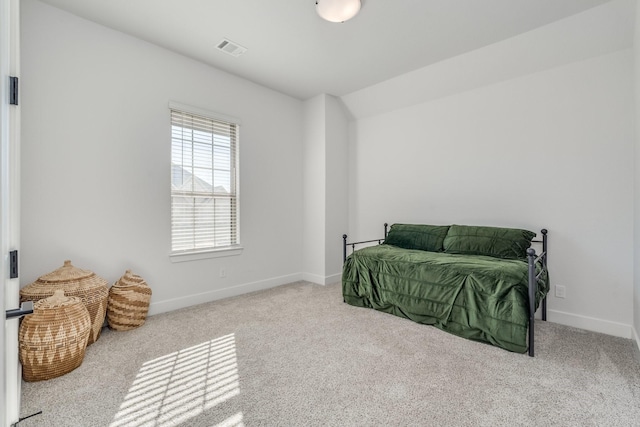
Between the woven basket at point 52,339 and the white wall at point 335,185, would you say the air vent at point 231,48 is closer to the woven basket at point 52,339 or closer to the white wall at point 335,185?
the white wall at point 335,185

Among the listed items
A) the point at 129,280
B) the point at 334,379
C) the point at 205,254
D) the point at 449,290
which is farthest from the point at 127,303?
the point at 449,290

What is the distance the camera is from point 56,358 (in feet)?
6.30

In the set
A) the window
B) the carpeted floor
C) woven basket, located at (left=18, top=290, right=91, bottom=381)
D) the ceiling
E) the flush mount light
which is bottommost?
the carpeted floor

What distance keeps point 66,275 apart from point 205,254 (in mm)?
1272

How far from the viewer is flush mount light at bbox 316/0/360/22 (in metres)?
2.33

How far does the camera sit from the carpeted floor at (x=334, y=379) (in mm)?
1600

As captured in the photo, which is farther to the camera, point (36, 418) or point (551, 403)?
point (551, 403)

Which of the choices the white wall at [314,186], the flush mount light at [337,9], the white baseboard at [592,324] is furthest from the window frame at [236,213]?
the white baseboard at [592,324]

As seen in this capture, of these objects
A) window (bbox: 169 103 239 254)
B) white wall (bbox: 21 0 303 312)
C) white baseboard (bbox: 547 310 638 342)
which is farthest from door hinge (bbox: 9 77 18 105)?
white baseboard (bbox: 547 310 638 342)

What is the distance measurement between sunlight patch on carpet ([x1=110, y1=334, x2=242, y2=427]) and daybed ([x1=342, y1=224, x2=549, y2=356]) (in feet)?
5.04

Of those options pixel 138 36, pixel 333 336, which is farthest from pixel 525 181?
pixel 138 36

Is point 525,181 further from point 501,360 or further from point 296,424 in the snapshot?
point 296,424

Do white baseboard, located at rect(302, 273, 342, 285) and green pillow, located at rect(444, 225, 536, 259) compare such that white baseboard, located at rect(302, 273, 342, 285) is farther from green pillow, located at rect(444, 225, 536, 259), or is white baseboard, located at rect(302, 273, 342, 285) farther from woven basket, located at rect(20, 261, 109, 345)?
woven basket, located at rect(20, 261, 109, 345)

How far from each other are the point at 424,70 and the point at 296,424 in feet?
11.6
